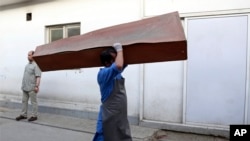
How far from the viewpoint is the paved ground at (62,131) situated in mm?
5133

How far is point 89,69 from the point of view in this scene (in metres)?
6.47

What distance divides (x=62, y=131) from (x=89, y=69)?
1.58 meters

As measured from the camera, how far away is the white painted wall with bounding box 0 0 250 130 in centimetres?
539

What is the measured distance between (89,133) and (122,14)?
2554mm

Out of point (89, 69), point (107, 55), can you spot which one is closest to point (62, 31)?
point (89, 69)

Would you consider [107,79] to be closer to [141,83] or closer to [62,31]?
[141,83]

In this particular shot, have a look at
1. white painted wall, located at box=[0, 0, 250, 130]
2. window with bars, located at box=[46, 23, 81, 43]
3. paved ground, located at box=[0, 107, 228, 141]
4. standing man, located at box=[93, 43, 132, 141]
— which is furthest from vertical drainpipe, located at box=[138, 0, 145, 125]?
standing man, located at box=[93, 43, 132, 141]

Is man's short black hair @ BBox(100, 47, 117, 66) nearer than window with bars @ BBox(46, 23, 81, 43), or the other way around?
man's short black hair @ BBox(100, 47, 117, 66)

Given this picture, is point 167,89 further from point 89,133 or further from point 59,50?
point 59,50

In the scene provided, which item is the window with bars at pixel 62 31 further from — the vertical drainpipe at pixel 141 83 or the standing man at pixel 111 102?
the standing man at pixel 111 102

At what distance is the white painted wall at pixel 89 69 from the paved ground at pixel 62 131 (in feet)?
1.18

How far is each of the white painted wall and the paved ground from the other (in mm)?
358

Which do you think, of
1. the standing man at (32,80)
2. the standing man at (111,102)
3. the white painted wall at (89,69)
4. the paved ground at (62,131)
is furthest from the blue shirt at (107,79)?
the standing man at (32,80)

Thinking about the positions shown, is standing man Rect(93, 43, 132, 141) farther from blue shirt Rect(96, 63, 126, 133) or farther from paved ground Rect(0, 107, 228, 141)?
paved ground Rect(0, 107, 228, 141)
